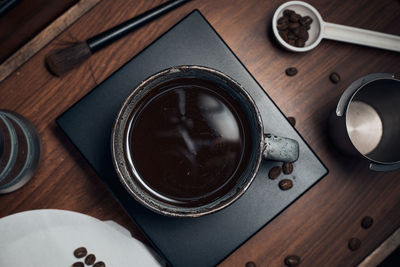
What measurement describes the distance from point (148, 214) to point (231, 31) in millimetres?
397

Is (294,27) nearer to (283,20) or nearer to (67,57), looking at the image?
(283,20)

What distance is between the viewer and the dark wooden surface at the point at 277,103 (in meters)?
0.73

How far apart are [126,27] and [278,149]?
39 cm

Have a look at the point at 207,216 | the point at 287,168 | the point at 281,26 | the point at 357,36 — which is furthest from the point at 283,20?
the point at 207,216

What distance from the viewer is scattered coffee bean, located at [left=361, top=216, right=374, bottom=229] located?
0.76 metres

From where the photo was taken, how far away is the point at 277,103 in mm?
761

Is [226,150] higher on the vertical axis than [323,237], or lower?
higher

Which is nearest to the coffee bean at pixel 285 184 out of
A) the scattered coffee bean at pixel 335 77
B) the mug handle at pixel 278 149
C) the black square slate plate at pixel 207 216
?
the black square slate plate at pixel 207 216

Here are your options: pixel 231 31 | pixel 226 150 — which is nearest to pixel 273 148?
pixel 226 150

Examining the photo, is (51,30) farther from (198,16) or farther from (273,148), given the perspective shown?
(273,148)

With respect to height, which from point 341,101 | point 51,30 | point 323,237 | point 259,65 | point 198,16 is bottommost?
point 323,237

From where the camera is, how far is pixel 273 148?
557 millimetres

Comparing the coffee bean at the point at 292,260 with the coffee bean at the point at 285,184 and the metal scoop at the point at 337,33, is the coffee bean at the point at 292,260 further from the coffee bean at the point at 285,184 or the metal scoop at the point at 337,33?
the metal scoop at the point at 337,33

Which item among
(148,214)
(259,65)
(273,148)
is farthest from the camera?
(259,65)
